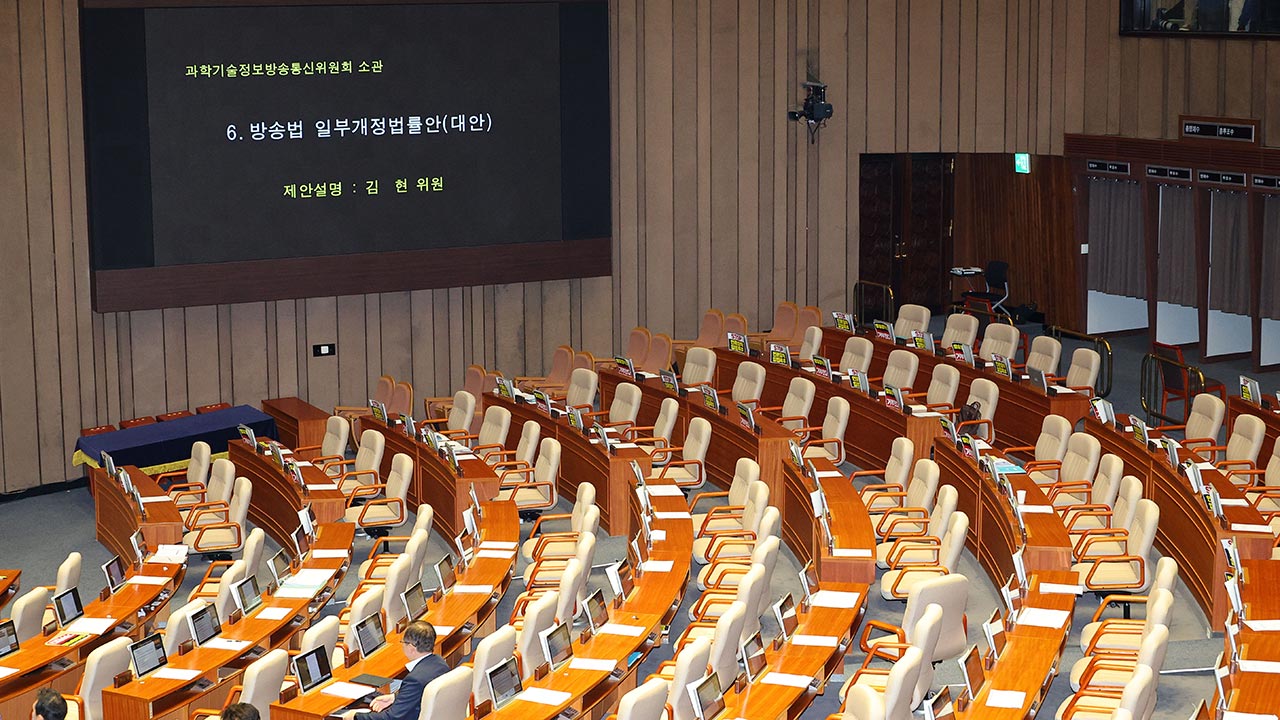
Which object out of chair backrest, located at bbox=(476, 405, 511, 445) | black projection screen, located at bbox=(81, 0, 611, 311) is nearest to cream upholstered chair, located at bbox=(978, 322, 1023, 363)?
black projection screen, located at bbox=(81, 0, 611, 311)

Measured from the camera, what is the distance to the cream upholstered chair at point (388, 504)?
12.1m

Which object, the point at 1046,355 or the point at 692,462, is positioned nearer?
the point at 692,462

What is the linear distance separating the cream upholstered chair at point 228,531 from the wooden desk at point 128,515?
0.24 metres

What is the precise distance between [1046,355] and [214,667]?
8.50 m

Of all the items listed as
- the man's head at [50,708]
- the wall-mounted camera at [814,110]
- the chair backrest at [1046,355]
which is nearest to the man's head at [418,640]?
the man's head at [50,708]

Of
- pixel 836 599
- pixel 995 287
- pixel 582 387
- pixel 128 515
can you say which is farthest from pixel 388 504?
pixel 995 287

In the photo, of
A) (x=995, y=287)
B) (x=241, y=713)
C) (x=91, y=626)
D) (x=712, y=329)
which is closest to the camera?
(x=241, y=713)

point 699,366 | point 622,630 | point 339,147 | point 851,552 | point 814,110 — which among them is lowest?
point 622,630

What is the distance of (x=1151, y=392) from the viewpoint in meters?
15.6

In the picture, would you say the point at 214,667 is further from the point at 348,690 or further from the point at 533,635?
the point at 533,635

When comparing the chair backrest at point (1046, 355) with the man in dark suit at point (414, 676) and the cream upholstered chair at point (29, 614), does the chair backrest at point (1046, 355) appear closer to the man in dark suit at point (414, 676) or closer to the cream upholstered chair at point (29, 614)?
the man in dark suit at point (414, 676)

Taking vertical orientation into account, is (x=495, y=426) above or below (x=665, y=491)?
above

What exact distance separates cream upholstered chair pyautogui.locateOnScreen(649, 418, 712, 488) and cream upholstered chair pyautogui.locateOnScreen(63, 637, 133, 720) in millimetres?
4716

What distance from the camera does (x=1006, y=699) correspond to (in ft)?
24.9
